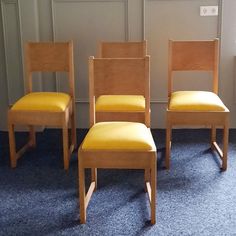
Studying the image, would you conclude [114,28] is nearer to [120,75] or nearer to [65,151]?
[65,151]

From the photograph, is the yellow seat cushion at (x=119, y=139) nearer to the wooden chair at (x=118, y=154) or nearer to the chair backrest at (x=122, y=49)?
the wooden chair at (x=118, y=154)

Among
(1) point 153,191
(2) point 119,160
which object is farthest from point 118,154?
(1) point 153,191

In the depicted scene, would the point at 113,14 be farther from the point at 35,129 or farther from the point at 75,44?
the point at 35,129

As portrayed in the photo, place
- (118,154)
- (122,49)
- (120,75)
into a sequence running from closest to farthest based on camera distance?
(118,154) < (120,75) < (122,49)

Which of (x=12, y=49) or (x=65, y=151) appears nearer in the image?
(x=65, y=151)

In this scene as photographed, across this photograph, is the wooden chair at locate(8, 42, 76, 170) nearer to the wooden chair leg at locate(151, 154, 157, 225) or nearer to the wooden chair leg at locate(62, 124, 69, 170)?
the wooden chair leg at locate(62, 124, 69, 170)

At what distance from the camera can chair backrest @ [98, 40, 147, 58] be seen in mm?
3605

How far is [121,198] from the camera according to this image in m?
2.77

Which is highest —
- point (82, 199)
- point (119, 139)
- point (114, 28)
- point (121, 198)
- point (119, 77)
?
point (114, 28)

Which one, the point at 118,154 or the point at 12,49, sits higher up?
the point at 12,49

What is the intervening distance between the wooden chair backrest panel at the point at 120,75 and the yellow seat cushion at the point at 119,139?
0.24m

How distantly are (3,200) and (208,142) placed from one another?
70.9 inches

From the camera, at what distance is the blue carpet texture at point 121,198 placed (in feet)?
7.95

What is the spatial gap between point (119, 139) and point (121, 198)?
20.3 inches
